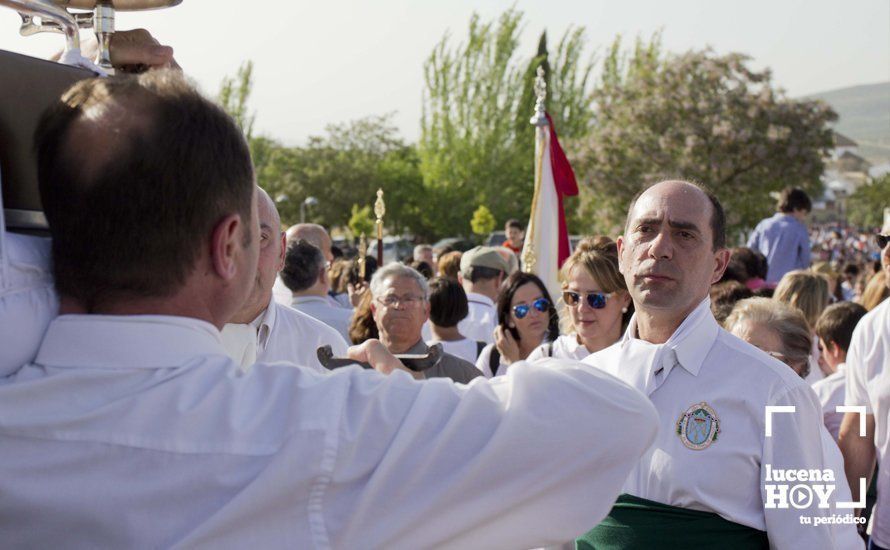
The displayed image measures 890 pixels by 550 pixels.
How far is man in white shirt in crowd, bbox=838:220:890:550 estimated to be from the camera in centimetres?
439

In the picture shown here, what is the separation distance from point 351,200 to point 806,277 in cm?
4707

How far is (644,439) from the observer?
4.98 ft

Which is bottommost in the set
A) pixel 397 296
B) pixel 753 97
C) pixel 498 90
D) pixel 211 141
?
pixel 397 296

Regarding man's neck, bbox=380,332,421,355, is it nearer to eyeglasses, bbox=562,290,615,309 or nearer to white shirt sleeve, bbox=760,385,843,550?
eyeglasses, bbox=562,290,615,309

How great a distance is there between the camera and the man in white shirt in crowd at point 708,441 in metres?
2.91

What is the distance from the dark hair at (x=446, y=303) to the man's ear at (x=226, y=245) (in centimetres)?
485

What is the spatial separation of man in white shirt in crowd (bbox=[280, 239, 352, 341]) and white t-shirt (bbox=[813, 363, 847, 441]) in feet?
8.87

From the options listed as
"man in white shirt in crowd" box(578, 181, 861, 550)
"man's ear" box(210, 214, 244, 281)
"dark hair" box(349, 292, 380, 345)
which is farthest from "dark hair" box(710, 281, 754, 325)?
"man's ear" box(210, 214, 244, 281)

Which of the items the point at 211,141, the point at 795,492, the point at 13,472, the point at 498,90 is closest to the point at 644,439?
the point at 211,141

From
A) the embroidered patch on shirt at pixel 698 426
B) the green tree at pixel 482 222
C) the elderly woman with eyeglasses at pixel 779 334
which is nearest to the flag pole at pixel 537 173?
the elderly woman with eyeglasses at pixel 779 334

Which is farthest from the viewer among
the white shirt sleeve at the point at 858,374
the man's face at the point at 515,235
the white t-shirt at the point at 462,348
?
the man's face at the point at 515,235

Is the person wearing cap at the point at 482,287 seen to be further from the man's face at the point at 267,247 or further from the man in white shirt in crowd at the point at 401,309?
the man's face at the point at 267,247

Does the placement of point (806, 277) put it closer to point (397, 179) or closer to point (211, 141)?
point (211, 141)

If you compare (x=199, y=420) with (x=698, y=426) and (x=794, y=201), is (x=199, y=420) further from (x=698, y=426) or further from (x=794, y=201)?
(x=794, y=201)
